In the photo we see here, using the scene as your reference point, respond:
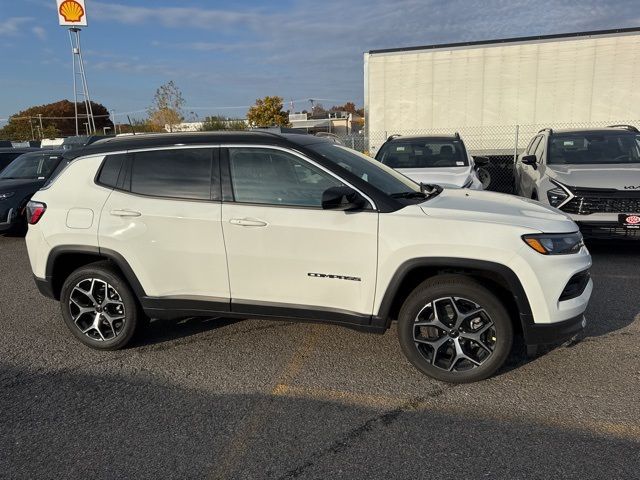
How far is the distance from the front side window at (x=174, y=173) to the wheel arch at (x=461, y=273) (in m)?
1.58

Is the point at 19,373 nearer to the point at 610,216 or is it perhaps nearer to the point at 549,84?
the point at 610,216

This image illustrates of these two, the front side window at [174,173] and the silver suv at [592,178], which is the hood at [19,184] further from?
the silver suv at [592,178]

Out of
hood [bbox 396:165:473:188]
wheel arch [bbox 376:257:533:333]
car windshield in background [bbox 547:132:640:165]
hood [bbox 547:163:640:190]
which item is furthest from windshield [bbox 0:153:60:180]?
car windshield in background [bbox 547:132:640:165]

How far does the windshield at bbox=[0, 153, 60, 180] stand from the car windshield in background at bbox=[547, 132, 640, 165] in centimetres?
932

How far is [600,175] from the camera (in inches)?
253

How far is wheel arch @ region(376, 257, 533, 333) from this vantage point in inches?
126

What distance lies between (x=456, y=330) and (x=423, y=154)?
5741 mm

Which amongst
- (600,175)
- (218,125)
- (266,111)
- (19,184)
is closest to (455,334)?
(600,175)

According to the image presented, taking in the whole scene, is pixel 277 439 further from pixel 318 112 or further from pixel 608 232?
pixel 318 112

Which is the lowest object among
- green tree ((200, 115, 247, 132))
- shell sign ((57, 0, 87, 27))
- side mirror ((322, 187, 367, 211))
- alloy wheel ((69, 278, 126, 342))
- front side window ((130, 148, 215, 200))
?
alloy wheel ((69, 278, 126, 342))

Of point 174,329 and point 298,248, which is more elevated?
point 298,248

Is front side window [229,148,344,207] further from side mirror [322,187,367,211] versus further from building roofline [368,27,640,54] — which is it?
building roofline [368,27,640,54]

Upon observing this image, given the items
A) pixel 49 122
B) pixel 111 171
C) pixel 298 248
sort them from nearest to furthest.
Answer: pixel 298 248 → pixel 111 171 → pixel 49 122

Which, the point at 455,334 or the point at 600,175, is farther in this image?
the point at 600,175
